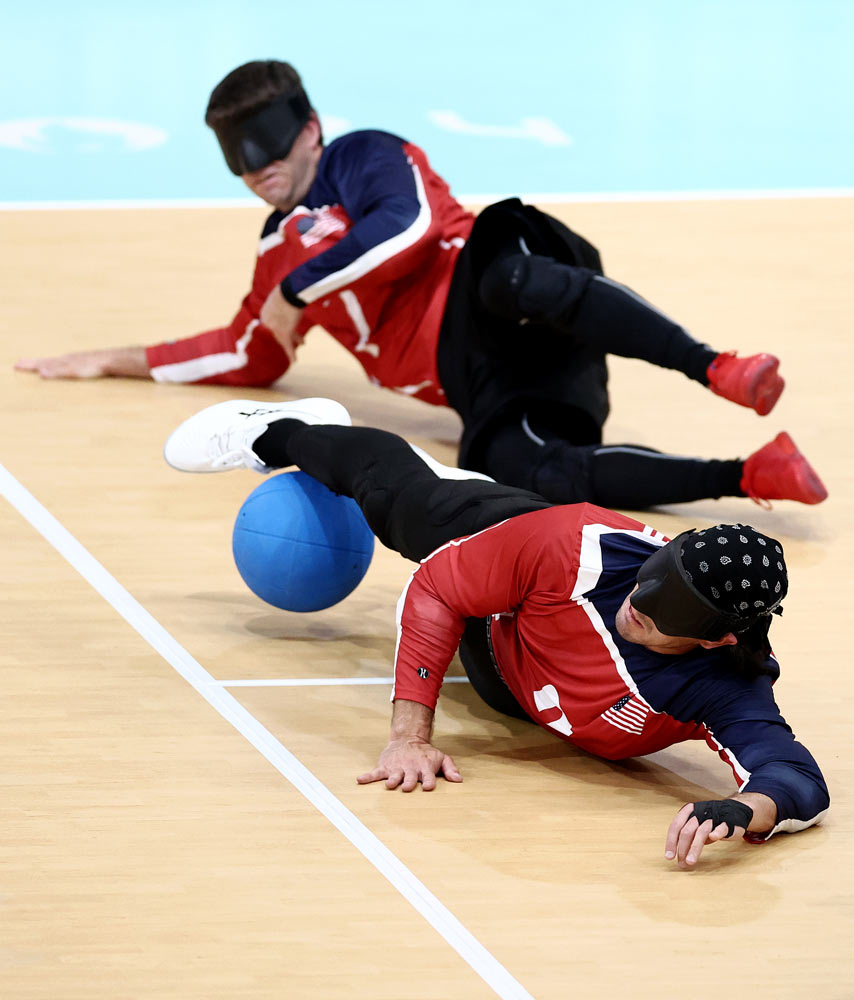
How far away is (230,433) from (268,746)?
98 cm

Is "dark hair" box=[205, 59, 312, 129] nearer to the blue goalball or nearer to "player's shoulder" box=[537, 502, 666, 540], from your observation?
the blue goalball

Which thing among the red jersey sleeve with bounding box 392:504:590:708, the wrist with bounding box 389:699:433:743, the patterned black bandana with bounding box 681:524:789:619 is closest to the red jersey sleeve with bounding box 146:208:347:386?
the red jersey sleeve with bounding box 392:504:590:708

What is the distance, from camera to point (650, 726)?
3287 millimetres

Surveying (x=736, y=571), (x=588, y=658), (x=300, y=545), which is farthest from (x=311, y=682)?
(x=736, y=571)

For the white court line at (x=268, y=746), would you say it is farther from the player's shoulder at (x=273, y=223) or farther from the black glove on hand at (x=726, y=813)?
the player's shoulder at (x=273, y=223)

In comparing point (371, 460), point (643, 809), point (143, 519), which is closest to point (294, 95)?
point (143, 519)

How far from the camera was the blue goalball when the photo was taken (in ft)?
12.9

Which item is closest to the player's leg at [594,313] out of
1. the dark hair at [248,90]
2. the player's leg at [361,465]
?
the player's leg at [361,465]

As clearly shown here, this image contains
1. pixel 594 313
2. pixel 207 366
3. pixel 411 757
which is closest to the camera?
pixel 411 757

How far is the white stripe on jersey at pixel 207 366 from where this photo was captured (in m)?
5.70

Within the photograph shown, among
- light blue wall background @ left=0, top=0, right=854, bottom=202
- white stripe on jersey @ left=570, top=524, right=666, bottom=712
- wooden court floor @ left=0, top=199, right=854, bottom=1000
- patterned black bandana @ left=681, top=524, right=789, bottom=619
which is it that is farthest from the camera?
light blue wall background @ left=0, top=0, right=854, bottom=202

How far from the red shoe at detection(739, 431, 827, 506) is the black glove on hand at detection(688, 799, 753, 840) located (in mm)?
1798

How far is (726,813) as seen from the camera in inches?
Answer: 117

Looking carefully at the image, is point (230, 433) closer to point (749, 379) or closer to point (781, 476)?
point (749, 379)
